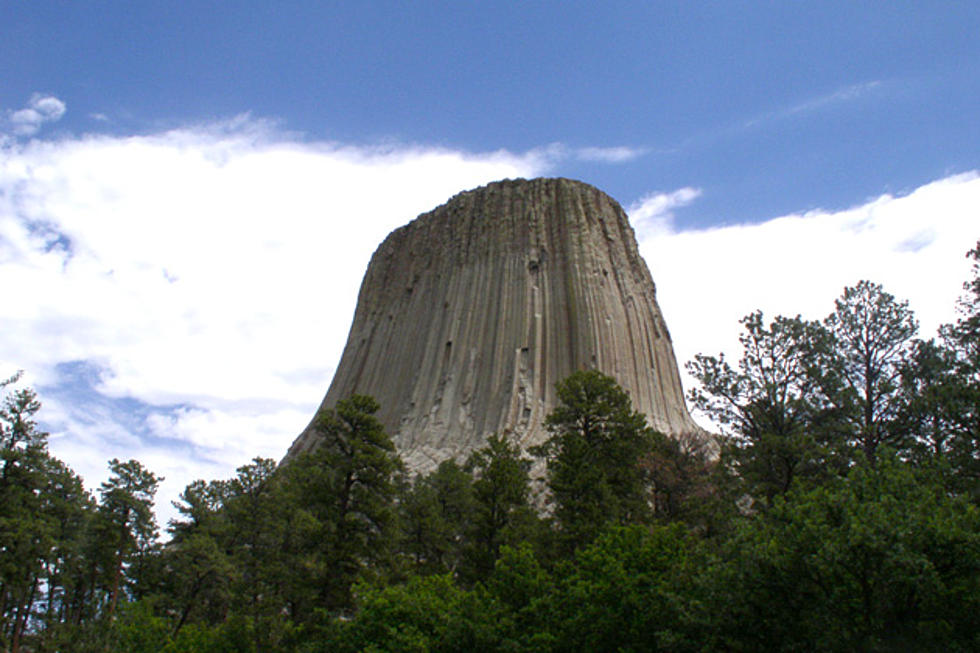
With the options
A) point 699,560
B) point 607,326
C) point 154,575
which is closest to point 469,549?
point 699,560

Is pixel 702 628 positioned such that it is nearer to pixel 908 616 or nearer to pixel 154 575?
pixel 908 616

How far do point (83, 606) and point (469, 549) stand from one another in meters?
19.0

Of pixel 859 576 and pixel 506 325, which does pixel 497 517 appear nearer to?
pixel 859 576

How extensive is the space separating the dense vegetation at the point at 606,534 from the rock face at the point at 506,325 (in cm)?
1605

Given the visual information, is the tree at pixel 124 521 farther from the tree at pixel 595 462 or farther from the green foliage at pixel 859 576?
the green foliage at pixel 859 576

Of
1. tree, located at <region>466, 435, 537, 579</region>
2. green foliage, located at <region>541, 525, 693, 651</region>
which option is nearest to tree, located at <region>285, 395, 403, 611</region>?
tree, located at <region>466, 435, 537, 579</region>

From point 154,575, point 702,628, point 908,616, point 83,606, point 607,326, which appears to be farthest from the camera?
point 607,326

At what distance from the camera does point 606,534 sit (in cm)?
1784

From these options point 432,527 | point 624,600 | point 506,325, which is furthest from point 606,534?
point 506,325

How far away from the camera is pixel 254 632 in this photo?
18453 millimetres

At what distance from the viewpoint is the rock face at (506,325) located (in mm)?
47562

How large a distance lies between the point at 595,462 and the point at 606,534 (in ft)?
20.3

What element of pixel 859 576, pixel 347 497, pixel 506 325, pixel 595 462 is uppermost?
pixel 506 325

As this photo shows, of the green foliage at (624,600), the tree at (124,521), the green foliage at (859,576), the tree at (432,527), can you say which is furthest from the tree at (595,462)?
the tree at (124,521)
